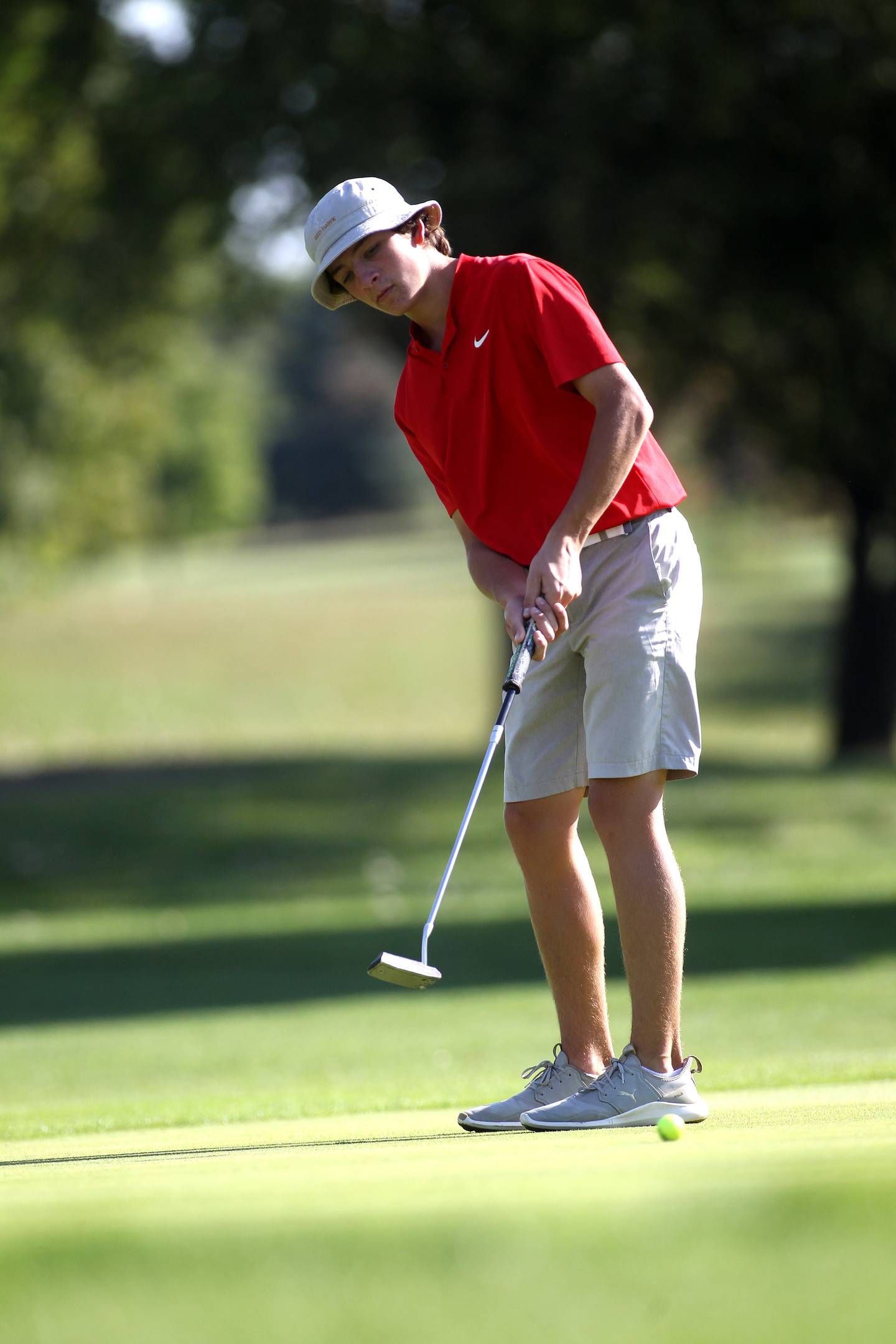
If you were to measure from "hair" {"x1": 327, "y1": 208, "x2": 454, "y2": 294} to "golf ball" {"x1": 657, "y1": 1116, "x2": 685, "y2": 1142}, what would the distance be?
6.91 feet

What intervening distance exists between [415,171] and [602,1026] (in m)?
14.8

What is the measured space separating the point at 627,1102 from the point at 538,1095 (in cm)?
36

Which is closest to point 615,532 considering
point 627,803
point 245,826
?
point 627,803

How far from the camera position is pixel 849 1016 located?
823 cm

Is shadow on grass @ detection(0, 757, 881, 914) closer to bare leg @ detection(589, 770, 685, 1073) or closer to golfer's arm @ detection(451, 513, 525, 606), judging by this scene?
golfer's arm @ detection(451, 513, 525, 606)

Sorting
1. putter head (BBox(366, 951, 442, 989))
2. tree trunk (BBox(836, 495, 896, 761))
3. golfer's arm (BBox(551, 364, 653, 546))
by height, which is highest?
golfer's arm (BBox(551, 364, 653, 546))

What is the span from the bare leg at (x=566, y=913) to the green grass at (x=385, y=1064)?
40 centimetres

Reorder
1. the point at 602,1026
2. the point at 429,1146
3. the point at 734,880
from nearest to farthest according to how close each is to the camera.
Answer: the point at 429,1146
the point at 602,1026
the point at 734,880

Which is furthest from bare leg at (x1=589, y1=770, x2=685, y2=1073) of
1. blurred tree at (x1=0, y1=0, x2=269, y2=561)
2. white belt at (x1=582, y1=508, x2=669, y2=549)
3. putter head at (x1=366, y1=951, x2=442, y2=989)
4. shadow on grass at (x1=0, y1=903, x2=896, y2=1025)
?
blurred tree at (x1=0, y1=0, x2=269, y2=561)

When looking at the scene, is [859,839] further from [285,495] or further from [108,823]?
[285,495]

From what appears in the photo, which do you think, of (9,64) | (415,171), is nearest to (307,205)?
(415,171)

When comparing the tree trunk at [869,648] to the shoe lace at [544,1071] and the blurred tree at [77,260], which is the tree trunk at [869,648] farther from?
the shoe lace at [544,1071]

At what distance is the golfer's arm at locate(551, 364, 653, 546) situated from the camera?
13.0ft

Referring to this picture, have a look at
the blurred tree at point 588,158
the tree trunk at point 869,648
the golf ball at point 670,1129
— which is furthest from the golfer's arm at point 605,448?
the tree trunk at point 869,648
